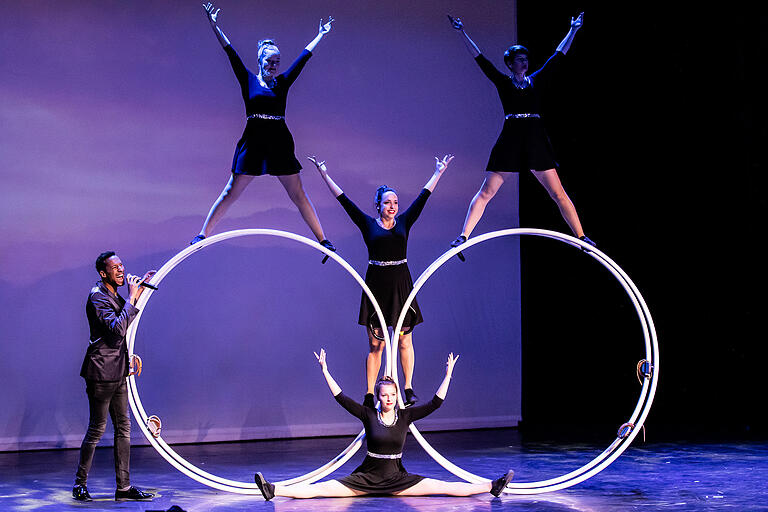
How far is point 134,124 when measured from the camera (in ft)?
26.5

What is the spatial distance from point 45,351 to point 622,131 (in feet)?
18.6

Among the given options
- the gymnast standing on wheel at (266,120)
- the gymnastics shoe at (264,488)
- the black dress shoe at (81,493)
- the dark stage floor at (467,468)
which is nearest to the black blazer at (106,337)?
the black dress shoe at (81,493)

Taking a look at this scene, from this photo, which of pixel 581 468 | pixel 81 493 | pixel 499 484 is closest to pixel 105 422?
pixel 81 493

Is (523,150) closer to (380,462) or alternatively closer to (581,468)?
(581,468)

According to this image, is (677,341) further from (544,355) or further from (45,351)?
(45,351)

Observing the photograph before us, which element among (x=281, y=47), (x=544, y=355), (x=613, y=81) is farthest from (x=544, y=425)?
(x=281, y=47)

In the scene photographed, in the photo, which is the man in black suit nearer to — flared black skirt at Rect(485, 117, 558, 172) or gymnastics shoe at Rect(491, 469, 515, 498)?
gymnastics shoe at Rect(491, 469, 515, 498)

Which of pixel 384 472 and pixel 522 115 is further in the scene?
pixel 522 115

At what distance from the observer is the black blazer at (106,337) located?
569cm

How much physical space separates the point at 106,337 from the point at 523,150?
9.81ft

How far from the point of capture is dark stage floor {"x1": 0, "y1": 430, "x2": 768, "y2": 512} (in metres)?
5.67

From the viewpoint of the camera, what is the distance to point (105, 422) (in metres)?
5.75

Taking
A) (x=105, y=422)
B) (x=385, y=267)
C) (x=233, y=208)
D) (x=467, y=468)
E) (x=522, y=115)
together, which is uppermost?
(x=522, y=115)

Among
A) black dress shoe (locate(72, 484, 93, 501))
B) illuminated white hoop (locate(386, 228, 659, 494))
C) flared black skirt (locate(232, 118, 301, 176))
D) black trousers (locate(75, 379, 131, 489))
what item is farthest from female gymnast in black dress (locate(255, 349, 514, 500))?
flared black skirt (locate(232, 118, 301, 176))
